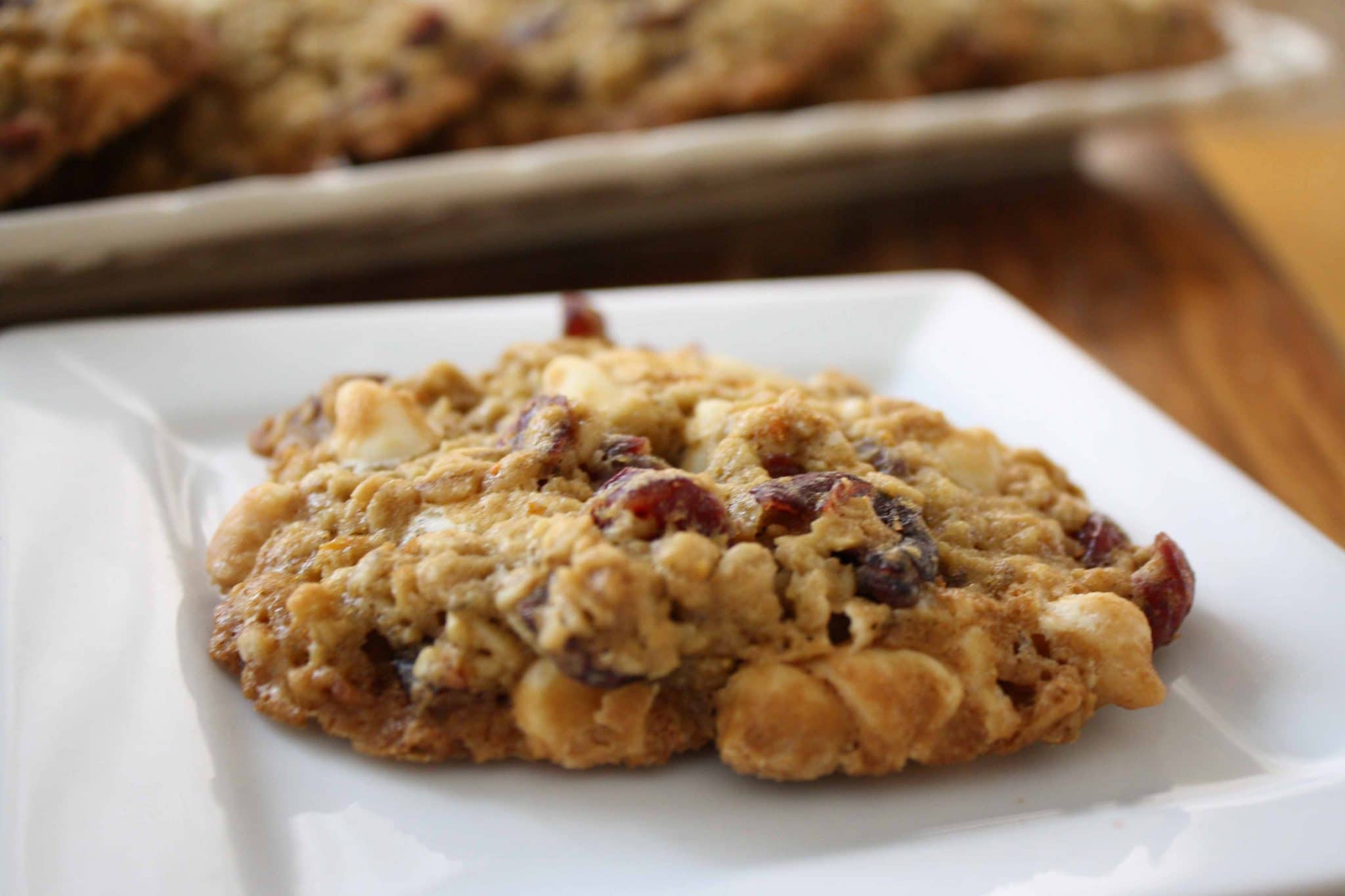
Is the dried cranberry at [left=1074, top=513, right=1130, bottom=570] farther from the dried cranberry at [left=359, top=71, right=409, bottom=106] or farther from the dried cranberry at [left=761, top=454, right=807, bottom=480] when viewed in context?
the dried cranberry at [left=359, top=71, right=409, bottom=106]

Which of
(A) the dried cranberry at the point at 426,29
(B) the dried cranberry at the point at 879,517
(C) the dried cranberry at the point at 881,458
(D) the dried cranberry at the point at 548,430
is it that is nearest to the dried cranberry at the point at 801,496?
(B) the dried cranberry at the point at 879,517

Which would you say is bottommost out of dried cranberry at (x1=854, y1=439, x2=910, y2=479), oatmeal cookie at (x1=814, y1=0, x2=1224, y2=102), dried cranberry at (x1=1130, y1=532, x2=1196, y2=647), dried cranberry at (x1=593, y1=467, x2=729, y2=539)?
dried cranberry at (x1=1130, y1=532, x2=1196, y2=647)

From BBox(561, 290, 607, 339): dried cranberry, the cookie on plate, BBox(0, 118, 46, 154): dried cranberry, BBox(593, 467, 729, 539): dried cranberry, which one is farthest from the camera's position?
the cookie on plate

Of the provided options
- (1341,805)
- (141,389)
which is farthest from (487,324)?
(1341,805)

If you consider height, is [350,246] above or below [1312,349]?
above

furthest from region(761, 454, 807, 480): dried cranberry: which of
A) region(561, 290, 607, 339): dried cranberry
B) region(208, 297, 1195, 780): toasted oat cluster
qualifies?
region(561, 290, 607, 339): dried cranberry

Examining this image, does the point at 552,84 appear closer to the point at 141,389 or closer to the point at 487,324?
the point at 487,324

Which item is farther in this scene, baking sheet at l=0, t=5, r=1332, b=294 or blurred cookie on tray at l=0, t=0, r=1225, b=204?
blurred cookie on tray at l=0, t=0, r=1225, b=204

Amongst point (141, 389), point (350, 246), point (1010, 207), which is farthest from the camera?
point (1010, 207)
